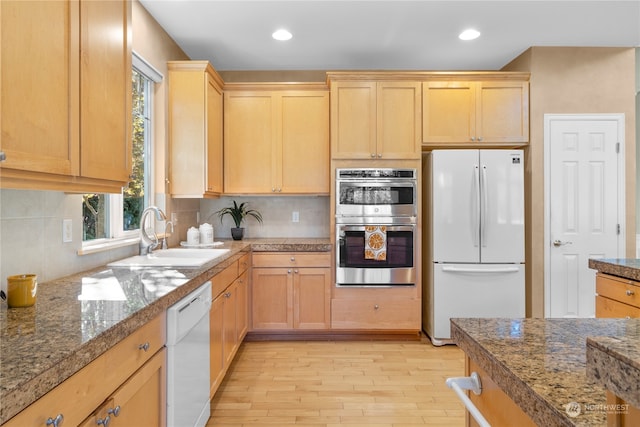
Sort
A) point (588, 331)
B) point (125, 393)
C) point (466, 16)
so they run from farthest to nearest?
point (466, 16) < point (125, 393) < point (588, 331)

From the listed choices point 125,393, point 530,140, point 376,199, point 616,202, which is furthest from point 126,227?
point 616,202

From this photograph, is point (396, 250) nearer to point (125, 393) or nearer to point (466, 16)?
point (466, 16)

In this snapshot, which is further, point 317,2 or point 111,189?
point 317,2

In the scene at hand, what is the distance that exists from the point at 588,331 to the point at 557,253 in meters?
2.87

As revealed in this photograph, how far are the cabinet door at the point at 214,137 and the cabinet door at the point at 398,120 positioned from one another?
57.7 inches

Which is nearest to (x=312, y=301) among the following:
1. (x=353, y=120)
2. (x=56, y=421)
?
(x=353, y=120)

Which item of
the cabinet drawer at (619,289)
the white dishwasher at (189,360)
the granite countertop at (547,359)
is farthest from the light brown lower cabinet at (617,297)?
the white dishwasher at (189,360)

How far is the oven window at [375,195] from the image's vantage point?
10.7ft

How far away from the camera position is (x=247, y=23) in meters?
2.85

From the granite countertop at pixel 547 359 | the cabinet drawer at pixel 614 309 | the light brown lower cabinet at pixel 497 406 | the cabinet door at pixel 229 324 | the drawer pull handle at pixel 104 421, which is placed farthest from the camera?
the cabinet door at pixel 229 324

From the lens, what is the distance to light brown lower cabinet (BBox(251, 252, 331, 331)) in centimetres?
329

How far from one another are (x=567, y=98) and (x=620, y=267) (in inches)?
84.0

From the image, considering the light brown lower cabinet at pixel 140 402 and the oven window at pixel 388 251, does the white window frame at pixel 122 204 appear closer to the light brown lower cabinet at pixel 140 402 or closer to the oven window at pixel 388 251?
the light brown lower cabinet at pixel 140 402

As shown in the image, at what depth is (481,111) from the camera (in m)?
3.33
